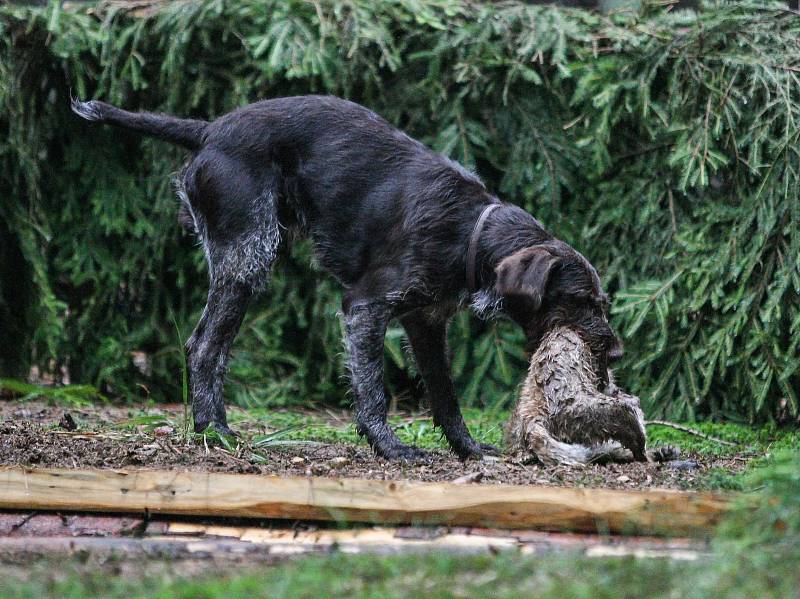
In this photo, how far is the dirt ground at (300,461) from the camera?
4.58 m

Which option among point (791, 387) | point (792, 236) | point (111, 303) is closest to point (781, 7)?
point (792, 236)

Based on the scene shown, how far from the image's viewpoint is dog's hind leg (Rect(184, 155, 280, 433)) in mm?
5738

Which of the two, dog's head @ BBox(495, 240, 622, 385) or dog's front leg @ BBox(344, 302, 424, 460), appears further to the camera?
dog's front leg @ BBox(344, 302, 424, 460)

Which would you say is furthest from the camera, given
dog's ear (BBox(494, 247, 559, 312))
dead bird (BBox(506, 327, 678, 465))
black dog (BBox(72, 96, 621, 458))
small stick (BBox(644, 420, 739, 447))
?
small stick (BBox(644, 420, 739, 447))

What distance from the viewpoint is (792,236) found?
654cm

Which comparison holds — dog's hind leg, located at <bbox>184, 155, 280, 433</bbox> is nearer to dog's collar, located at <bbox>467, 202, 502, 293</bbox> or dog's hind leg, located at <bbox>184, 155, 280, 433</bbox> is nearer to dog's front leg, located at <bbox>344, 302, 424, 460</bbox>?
dog's front leg, located at <bbox>344, 302, 424, 460</bbox>

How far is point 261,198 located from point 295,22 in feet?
7.75

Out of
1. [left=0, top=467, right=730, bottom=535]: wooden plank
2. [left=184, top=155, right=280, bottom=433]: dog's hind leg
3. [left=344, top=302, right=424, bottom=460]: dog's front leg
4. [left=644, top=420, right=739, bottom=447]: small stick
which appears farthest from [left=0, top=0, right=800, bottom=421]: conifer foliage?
[left=0, top=467, right=730, bottom=535]: wooden plank

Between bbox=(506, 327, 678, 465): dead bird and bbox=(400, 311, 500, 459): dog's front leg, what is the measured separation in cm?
60

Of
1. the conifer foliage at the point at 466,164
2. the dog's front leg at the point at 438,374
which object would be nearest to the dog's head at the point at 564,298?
the dog's front leg at the point at 438,374

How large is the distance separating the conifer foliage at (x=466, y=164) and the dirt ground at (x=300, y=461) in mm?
1569

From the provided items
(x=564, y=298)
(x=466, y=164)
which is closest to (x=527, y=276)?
(x=564, y=298)

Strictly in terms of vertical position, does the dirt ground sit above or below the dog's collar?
below

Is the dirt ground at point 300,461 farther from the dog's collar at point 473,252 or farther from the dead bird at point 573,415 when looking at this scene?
the dog's collar at point 473,252
